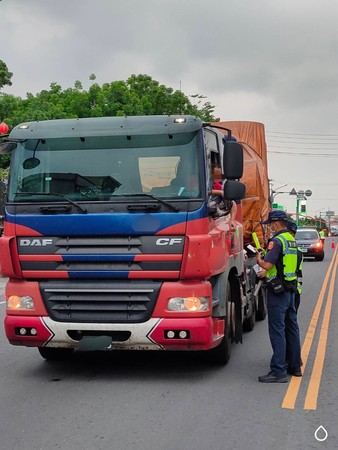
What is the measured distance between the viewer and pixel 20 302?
21.1ft

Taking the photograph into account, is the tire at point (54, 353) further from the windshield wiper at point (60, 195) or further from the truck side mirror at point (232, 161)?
the truck side mirror at point (232, 161)

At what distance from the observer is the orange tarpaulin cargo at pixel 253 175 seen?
1034cm

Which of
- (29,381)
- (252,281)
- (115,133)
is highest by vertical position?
(115,133)

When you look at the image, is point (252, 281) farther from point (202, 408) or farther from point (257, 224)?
point (202, 408)

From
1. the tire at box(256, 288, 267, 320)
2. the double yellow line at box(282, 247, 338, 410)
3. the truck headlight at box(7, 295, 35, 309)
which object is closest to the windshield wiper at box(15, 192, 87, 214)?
the truck headlight at box(7, 295, 35, 309)

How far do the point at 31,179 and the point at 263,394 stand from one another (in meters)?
3.24

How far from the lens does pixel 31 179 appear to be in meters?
6.51

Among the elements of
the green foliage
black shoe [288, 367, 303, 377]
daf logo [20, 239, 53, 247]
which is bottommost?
black shoe [288, 367, 303, 377]

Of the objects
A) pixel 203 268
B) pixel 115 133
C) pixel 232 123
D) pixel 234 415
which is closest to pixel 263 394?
pixel 234 415

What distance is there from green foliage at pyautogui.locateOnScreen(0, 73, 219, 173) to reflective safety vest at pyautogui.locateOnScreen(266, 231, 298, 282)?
2574cm

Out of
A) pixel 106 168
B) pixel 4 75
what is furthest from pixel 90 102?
pixel 106 168

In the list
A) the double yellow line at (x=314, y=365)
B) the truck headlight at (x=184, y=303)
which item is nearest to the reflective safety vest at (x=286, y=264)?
the truck headlight at (x=184, y=303)

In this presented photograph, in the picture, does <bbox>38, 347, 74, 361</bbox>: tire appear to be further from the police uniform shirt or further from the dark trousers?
the police uniform shirt

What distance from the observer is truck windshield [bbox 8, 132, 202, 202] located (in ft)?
20.4
